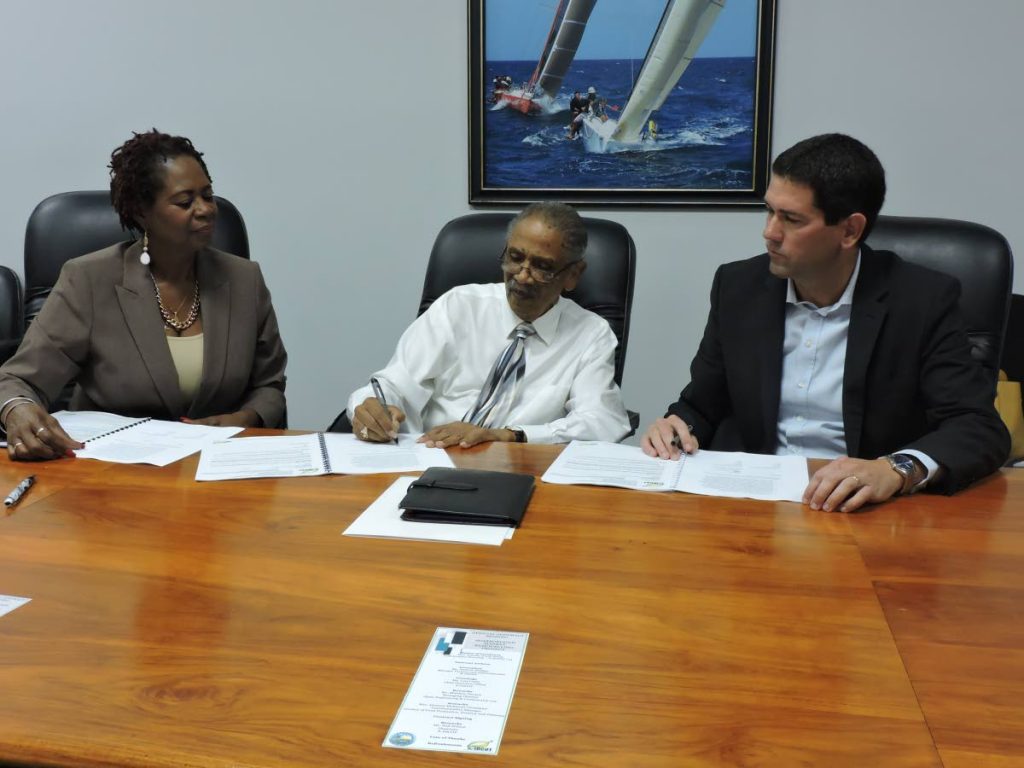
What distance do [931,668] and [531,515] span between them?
2.05ft

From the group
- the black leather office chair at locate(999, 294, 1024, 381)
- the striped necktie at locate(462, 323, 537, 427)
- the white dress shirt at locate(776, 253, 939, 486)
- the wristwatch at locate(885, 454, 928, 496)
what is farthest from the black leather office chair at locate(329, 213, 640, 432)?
the black leather office chair at locate(999, 294, 1024, 381)

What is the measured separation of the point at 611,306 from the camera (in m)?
2.41

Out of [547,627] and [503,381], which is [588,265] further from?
[547,627]

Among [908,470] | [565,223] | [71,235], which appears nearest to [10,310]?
[71,235]

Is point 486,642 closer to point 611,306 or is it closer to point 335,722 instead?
point 335,722

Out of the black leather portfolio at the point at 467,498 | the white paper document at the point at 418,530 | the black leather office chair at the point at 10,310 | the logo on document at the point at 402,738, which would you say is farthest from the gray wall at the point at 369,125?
the logo on document at the point at 402,738

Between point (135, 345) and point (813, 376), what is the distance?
1529 millimetres

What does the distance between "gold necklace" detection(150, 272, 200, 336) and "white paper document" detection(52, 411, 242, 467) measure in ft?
0.97

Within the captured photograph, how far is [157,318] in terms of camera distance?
223cm

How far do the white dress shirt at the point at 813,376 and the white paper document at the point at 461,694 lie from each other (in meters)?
1.13

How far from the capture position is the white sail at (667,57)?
2875mm

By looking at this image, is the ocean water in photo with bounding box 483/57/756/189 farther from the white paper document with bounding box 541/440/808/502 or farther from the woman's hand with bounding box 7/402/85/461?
the woman's hand with bounding box 7/402/85/461

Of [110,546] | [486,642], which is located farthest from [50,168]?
[486,642]

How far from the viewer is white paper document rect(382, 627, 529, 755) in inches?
34.2
